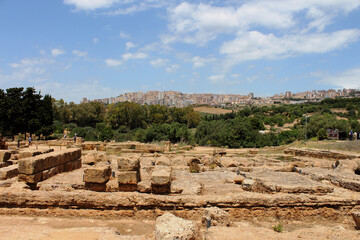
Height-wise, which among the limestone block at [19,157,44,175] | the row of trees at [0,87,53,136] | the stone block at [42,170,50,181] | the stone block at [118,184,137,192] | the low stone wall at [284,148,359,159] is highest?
the row of trees at [0,87,53,136]

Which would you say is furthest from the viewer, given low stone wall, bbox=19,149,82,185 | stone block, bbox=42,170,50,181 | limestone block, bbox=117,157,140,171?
stone block, bbox=42,170,50,181

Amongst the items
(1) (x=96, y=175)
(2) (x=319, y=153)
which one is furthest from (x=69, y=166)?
(2) (x=319, y=153)

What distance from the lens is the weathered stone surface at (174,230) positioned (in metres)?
3.42

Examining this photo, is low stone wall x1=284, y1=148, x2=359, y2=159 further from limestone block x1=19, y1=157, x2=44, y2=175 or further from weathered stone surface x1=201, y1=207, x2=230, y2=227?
limestone block x1=19, y1=157, x2=44, y2=175

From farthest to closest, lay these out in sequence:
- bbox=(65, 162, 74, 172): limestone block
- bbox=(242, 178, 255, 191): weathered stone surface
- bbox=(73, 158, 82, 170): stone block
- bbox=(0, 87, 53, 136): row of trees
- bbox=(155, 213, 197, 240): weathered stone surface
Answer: bbox=(0, 87, 53, 136): row of trees
bbox=(73, 158, 82, 170): stone block
bbox=(65, 162, 74, 172): limestone block
bbox=(242, 178, 255, 191): weathered stone surface
bbox=(155, 213, 197, 240): weathered stone surface

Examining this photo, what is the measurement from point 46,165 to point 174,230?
543cm

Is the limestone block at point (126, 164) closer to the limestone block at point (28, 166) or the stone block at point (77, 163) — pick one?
the limestone block at point (28, 166)

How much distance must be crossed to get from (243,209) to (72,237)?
3.61 m

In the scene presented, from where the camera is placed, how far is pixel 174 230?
137 inches

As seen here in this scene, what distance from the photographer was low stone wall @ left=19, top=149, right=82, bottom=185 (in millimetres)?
6613

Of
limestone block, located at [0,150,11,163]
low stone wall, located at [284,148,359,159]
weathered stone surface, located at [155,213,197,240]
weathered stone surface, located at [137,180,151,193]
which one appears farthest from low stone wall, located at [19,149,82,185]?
low stone wall, located at [284,148,359,159]

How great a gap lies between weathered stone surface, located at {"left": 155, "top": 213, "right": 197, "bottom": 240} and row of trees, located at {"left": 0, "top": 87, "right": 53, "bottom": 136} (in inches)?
1108

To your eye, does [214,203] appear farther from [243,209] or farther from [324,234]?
[324,234]

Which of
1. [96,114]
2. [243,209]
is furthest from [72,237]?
[96,114]
